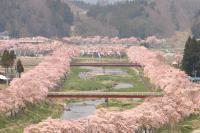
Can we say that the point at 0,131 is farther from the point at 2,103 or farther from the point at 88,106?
the point at 88,106

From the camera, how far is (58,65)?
489 ft

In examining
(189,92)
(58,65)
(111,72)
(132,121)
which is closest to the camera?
(132,121)

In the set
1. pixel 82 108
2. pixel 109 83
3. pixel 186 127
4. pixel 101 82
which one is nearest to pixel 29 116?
pixel 82 108

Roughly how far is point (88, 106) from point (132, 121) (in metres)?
40.3

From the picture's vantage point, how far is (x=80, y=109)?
106 m

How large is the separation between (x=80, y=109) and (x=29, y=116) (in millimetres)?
16137

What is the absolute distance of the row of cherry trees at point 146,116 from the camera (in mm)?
62094

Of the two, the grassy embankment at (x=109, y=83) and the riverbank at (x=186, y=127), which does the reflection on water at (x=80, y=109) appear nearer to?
the grassy embankment at (x=109, y=83)

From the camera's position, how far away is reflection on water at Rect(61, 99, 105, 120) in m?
98.2

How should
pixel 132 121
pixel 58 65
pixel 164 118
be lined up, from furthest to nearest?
pixel 58 65, pixel 164 118, pixel 132 121

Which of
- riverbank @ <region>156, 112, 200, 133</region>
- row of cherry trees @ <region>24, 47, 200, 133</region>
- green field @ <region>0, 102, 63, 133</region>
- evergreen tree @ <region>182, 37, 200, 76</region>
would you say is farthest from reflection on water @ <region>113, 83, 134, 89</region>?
riverbank @ <region>156, 112, 200, 133</region>

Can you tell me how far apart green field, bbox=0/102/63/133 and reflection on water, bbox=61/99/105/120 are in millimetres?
1150

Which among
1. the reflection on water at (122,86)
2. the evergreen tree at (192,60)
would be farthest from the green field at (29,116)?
the evergreen tree at (192,60)

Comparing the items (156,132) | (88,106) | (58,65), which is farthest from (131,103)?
(58,65)
